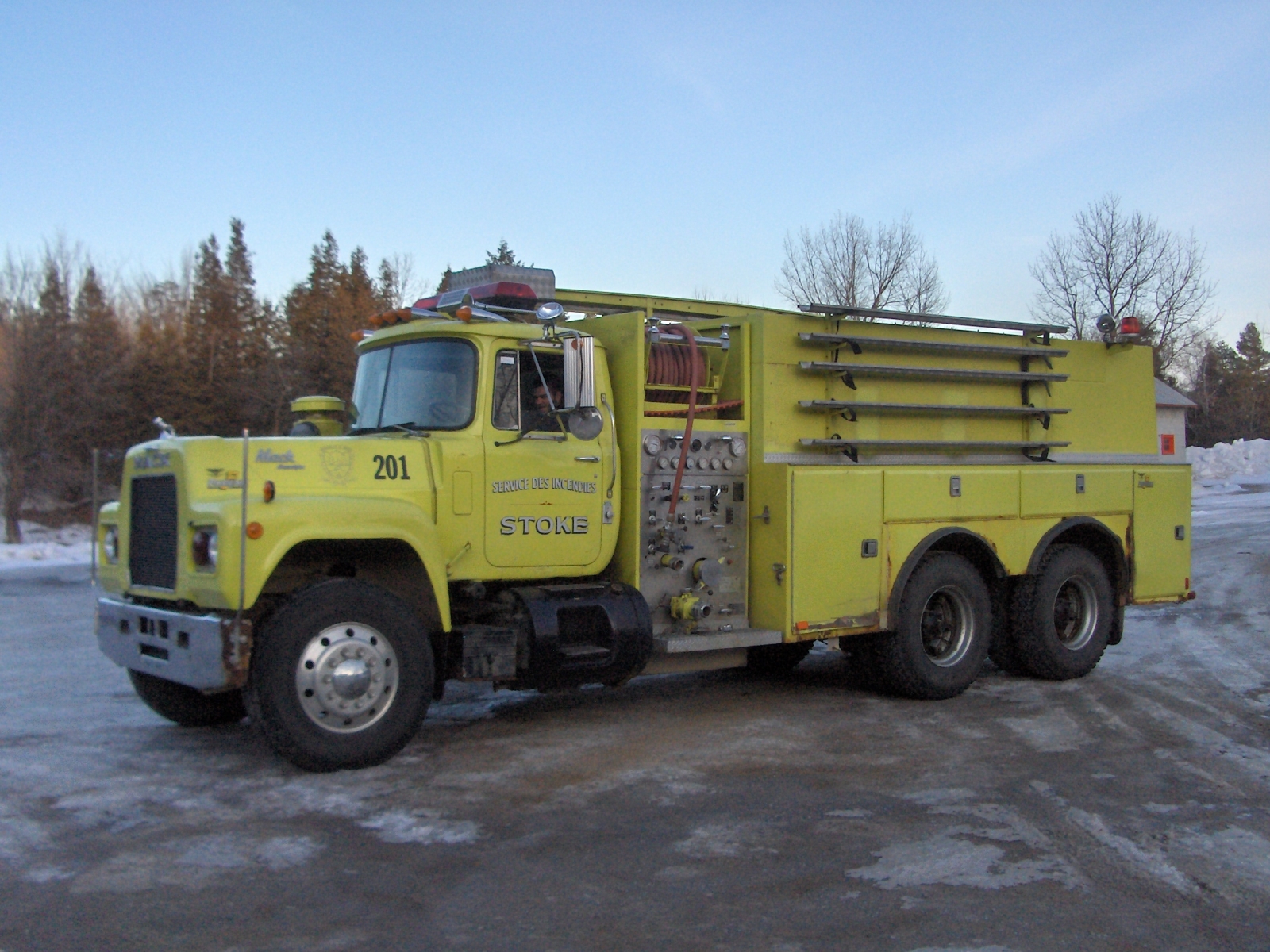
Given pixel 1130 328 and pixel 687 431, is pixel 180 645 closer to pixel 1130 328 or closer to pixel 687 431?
pixel 687 431

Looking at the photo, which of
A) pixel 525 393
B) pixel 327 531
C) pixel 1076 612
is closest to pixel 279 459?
pixel 327 531

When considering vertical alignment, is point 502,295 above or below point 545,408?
above

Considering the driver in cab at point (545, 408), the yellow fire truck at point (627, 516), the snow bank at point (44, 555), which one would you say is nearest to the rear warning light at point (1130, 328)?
the yellow fire truck at point (627, 516)

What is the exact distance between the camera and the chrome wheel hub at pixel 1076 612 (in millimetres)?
9812

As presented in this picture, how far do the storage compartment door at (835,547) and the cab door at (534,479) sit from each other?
1.47 m

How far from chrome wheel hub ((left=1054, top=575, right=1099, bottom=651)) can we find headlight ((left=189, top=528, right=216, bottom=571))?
22.5 ft

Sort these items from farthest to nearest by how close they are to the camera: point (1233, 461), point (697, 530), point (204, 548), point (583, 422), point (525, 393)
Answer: point (1233, 461)
point (697, 530)
point (525, 393)
point (583, 422)
point (204, 548)

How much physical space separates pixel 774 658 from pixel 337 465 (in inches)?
183

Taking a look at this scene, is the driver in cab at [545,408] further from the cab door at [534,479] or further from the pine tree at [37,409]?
the pine tree at [37,409]

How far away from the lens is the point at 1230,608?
13398mm

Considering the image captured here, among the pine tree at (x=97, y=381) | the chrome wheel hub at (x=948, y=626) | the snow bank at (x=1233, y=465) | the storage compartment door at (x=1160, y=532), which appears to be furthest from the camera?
the snow bank at (x=1233, y=465)

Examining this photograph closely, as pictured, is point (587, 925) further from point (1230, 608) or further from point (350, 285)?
point (350, 285)

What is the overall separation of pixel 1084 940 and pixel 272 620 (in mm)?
4214

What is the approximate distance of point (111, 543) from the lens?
739cm
